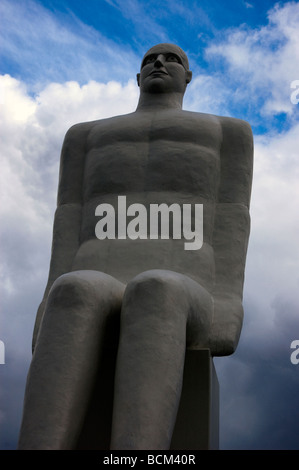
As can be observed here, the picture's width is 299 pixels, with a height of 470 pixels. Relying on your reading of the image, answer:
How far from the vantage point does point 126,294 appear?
14.8 ft

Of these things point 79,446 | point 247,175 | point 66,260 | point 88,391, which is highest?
point 247,175

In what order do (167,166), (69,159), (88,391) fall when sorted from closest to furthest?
(88,391)
(167,166)
(69,159)

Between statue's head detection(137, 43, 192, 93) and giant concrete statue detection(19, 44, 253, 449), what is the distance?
0.4 inches

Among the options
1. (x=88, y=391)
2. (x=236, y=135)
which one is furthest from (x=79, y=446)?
(x=236, y=135)

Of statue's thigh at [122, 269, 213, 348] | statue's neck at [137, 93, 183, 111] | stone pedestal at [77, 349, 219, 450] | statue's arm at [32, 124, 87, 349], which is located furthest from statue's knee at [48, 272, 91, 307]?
statue's neck at [137, 93, 183, 111]

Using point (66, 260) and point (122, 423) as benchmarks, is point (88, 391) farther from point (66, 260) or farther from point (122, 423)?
point (66, 260)

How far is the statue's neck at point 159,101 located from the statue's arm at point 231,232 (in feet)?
1.89

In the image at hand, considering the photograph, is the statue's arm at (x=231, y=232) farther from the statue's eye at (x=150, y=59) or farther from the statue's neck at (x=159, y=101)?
the statue's eye at (x=150, y=59)

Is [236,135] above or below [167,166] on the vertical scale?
above

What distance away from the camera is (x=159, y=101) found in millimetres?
6523

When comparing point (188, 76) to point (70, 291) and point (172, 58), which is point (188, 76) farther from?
point (70, 291)

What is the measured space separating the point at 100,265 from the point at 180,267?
660mm

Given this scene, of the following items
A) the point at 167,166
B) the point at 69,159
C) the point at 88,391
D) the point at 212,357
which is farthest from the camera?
the point at 69,159

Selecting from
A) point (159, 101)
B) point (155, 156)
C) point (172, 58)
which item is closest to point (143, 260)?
point (155, 156)
